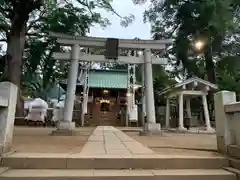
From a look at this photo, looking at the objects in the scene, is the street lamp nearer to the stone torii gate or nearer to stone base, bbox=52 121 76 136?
the stone torii gate

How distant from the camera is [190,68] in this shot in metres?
14.4

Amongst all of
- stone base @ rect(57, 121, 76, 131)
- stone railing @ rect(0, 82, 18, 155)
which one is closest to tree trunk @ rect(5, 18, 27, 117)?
stone base @ rect(57, 121, 76, 131)

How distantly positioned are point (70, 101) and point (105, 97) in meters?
11.4

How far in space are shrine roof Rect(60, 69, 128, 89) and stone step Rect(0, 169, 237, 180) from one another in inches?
570

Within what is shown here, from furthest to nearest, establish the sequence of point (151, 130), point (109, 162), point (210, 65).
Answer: point (210, 65)
point (151, 130)
point (109, 162)

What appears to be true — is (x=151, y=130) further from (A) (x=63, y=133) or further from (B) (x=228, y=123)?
(B) (x=228, y=123)

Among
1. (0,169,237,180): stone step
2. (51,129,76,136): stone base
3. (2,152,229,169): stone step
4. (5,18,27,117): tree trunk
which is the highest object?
(5,18,27,117): tree trunk

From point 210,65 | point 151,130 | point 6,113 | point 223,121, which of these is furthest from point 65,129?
point 210,65

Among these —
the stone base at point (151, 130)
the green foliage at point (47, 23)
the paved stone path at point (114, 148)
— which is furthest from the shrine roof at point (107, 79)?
the paved stone path at point (114, 148)

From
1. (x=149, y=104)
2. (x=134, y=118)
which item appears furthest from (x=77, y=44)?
(x=134, y=118)

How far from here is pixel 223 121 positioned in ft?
11.1

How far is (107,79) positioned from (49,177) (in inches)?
626

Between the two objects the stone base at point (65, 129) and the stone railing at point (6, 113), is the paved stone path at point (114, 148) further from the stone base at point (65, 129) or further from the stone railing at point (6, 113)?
the stone base at point (65, 129)

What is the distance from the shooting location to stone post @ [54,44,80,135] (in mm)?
7094
